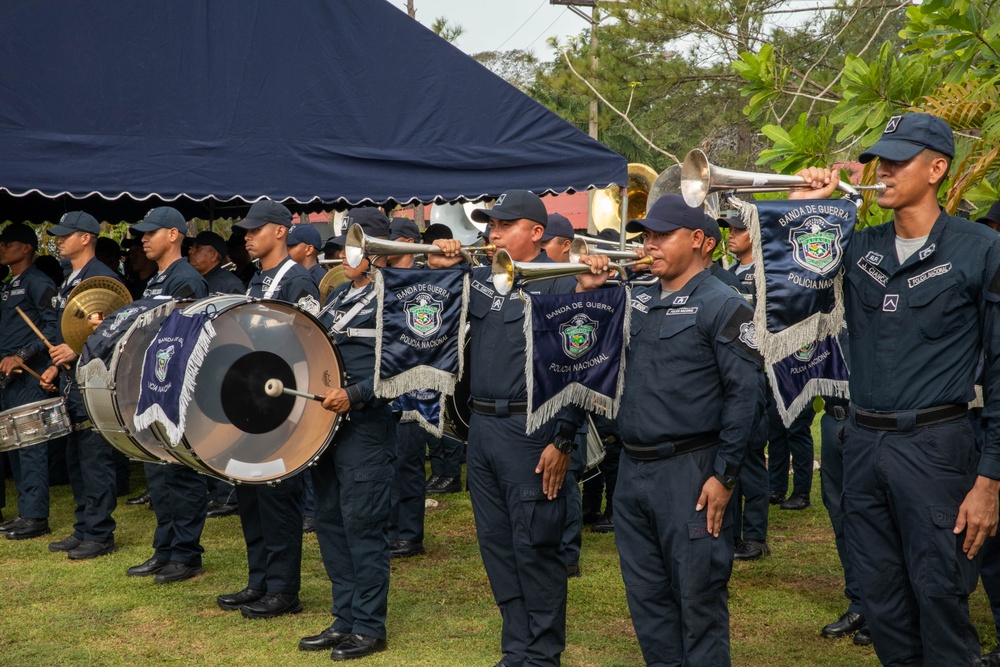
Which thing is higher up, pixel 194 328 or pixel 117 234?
pixel 117 234

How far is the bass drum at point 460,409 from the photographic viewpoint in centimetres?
557

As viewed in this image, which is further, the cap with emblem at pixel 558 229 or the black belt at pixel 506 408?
the cap with emblem at pixel 558 229

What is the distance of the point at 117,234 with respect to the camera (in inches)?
681

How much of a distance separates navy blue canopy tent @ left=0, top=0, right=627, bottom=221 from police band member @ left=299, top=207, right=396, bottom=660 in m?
2.88

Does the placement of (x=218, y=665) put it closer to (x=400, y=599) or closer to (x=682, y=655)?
(x=400, y=599)

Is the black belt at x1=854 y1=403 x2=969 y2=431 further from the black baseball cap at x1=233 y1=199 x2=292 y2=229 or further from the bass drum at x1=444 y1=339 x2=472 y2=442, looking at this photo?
the black baseball cap at x1=233 y1=199 x2=292 y2=229

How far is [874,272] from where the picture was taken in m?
3.70

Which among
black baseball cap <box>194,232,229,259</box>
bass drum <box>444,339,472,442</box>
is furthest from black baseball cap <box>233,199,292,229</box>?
black baseball cap <box>194,232,229,259</box>

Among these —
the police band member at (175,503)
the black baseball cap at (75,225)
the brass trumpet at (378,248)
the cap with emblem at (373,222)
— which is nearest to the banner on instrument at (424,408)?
the brass trumpet at (378,248)

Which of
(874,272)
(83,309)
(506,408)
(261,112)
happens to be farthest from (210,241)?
(874,272)

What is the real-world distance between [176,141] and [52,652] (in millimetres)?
4054

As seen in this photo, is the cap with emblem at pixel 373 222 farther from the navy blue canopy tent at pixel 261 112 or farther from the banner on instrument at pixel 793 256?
the banner on instrument at pixel 793 256

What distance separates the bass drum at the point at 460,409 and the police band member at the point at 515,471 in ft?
1.56

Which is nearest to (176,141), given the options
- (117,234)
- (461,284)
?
(461,284)
